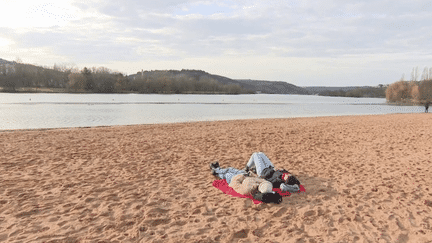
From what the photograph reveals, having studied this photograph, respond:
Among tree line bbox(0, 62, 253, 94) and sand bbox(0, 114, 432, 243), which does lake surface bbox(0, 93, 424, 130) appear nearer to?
sand bbox(0, 114, 432, 243)

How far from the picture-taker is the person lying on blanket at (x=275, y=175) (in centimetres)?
541

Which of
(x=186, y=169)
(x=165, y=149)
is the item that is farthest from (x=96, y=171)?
(x=165, y=149)

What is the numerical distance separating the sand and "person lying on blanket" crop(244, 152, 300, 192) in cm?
23

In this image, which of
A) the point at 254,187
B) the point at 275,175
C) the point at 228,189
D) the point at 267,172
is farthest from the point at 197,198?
the point at 275,175

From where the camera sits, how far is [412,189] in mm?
5516

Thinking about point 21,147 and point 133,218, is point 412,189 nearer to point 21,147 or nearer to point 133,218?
point 133,218

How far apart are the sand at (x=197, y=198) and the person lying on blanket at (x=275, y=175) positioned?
0.23m

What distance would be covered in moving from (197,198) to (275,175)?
1.73 m

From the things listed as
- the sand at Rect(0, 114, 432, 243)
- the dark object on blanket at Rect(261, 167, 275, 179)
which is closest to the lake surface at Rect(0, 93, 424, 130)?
the sand at Rect(0, 114, 432, 243)

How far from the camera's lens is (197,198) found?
525cm

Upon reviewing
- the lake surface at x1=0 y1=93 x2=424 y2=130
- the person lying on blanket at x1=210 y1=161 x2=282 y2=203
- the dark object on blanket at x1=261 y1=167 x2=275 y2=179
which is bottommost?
the lake surface at x1=0 y1=93 x2=424 y2=130

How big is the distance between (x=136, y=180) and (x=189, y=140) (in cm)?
590

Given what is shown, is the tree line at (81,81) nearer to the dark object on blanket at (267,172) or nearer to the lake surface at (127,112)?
the lake surface at (127,112)

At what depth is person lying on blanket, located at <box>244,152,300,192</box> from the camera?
213 inches
